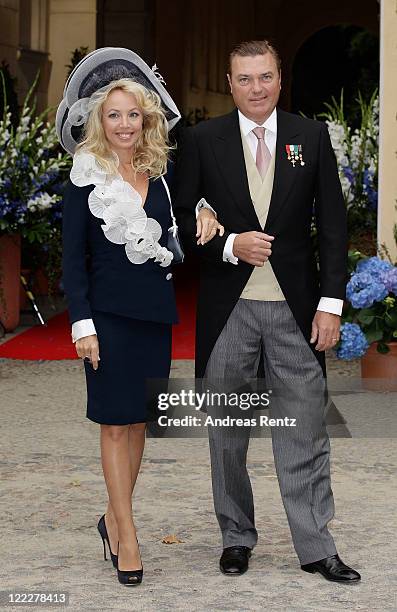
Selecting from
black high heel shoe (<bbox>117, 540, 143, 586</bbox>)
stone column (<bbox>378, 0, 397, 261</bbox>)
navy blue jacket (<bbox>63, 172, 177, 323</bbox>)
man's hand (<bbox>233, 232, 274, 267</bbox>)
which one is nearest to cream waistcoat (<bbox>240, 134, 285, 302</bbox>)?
man's hand (<bbox>233, 232, 274, 267</bbox>)

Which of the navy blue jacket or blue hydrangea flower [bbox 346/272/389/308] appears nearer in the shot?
the navy blue jacket

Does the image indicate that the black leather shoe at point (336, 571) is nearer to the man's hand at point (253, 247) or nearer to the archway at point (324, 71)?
the man's hand at point (253, 247)

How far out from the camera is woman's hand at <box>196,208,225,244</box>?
4.76 m

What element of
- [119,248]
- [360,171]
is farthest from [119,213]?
[360,171]

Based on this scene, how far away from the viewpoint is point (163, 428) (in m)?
4.93

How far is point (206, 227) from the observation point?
4770mm

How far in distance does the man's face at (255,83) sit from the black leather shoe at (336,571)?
1.60 m

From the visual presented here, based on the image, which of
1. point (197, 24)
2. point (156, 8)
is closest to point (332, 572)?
point (156, 8)

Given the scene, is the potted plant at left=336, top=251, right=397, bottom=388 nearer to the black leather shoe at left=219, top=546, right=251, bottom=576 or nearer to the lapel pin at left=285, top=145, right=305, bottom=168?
the black leather shoe at left=219, top=546, right=251, bottom=576

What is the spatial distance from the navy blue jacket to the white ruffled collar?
0.11 feet

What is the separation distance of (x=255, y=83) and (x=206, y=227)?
21.1 inches

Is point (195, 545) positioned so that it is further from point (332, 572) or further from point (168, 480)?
point (168, 480)

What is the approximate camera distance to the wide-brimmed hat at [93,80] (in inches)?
193

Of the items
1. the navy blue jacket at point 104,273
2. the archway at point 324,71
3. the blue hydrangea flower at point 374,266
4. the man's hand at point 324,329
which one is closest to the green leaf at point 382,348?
the blue hydrangea flower at point 374,266
